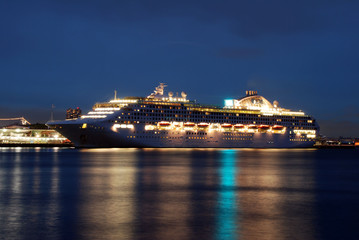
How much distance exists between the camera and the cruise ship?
98500mm

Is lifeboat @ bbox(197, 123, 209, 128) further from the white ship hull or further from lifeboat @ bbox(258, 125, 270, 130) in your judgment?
lifeboat @ bbox(258, 125, 270, 130)

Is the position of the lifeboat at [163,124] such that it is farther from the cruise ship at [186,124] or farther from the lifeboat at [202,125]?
the lifeboat at [202,125]

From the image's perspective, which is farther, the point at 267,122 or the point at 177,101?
the point at 267,122

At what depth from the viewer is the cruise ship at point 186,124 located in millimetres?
98500

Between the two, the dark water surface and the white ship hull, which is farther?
the white ship hull

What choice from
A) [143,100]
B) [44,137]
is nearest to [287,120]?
[143,100]

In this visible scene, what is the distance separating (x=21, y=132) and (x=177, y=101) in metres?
87.1

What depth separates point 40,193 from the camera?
102ft

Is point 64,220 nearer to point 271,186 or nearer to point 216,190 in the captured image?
point 216,190

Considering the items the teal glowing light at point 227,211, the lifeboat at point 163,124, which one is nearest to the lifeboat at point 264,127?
the lifeboat at point 163,124

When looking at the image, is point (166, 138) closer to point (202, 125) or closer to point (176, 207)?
point (202, 125)

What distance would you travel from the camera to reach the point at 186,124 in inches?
4313

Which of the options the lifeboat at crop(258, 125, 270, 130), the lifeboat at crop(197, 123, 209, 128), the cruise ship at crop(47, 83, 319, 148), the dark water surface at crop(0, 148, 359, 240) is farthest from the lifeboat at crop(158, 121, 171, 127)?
the dark water surface at crop(0, 148, 359, 240)

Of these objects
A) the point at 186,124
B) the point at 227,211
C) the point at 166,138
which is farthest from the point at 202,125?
the point at 227,211
